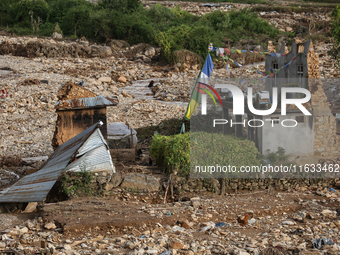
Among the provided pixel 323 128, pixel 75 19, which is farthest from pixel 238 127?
pixel 75 19

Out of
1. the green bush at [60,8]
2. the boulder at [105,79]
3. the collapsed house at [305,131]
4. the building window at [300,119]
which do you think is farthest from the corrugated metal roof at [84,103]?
the green bush at [60,8]

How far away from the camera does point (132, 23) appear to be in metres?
26.1

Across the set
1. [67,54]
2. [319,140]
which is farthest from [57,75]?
[319,140]

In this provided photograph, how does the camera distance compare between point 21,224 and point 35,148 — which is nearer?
point 21,224

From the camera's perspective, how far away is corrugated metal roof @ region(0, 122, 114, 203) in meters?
6.45

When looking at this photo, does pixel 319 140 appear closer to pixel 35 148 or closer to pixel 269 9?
pixel 35 148

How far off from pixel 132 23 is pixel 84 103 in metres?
19.0

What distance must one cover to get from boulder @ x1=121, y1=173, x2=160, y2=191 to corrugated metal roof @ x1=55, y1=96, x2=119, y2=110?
1.82m

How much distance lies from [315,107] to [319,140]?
767 millimetres

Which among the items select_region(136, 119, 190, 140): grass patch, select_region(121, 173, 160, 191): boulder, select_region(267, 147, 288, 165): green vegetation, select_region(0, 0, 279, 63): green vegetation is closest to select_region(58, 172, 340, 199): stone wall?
select_region(121, 173, 160, 191): boulder

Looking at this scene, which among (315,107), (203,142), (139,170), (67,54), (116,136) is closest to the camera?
(139,170)

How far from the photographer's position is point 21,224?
580 cm

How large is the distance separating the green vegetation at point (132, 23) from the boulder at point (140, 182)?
15.4 meters

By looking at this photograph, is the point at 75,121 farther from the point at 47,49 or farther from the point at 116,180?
the point at 47,49
